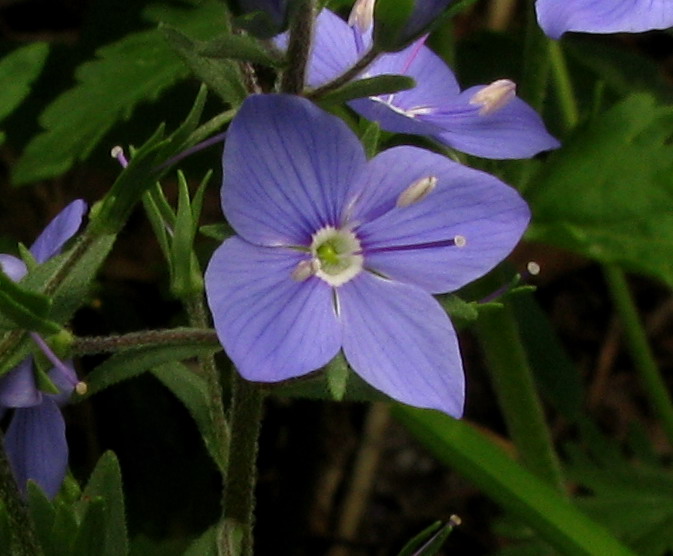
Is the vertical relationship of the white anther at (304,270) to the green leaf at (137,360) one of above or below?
above

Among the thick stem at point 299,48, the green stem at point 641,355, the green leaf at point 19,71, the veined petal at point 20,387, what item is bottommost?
the green stem at point 641,355

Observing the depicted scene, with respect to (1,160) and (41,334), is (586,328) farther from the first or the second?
(41,334)

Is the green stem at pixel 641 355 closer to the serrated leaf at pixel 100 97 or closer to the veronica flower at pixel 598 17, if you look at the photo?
the serrated leaf at pixel 100 97

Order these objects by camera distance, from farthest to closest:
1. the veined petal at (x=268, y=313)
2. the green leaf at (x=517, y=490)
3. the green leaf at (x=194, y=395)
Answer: the green leaf at (x=517, y=490) < the green leaf at (x=194, y=395) < the veined petal at (x=268, y=313)

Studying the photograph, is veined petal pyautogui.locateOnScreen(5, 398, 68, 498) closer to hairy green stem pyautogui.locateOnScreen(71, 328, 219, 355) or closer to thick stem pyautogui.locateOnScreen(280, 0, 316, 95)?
hairy green stem pyautogui.locateOnScreen(71, 328, 219, 355)

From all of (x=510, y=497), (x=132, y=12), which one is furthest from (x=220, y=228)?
(x=132, y=12)

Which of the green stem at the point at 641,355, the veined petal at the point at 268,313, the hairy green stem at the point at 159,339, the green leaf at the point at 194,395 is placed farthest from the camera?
the green stem at the point at 641,355

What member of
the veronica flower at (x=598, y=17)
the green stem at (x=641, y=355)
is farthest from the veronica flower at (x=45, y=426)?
the green stem at (x=641, y=355)
